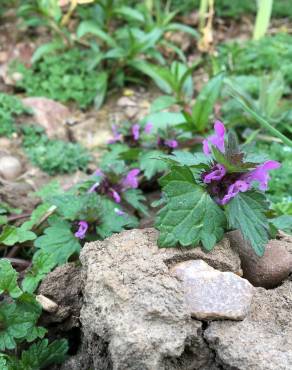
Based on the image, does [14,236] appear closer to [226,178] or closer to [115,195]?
[115,195]

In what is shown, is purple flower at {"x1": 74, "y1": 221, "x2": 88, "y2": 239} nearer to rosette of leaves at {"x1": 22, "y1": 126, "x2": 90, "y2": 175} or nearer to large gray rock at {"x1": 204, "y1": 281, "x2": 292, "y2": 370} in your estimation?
large gray rock at {"x1": 204, "y1": 281, "x2": 292, "y2": 370}

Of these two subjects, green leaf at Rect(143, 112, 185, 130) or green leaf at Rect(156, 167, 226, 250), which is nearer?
green leaf at Rect(156, 167, 226, 250)

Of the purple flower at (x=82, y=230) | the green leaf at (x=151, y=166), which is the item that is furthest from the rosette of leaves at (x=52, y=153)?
the purple flower at (x=82, y=230)

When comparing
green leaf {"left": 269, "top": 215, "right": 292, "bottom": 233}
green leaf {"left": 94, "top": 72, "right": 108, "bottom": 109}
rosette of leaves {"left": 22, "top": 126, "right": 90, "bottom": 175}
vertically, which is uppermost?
green leaf {"left": 269, "top": 215, "right": 292, "bottom": 233}

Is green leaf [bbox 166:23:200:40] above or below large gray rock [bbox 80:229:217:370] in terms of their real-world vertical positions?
below

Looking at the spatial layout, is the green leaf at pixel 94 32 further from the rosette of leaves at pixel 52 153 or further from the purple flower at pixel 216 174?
the purple flower at pixel 216 174

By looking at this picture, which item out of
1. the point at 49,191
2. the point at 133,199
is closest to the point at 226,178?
the point at 133,199

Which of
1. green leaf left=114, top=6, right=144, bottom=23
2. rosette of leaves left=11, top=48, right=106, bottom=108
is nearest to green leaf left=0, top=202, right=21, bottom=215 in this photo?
rosette of leaves left=11, top=48, right=106, bottom=108
